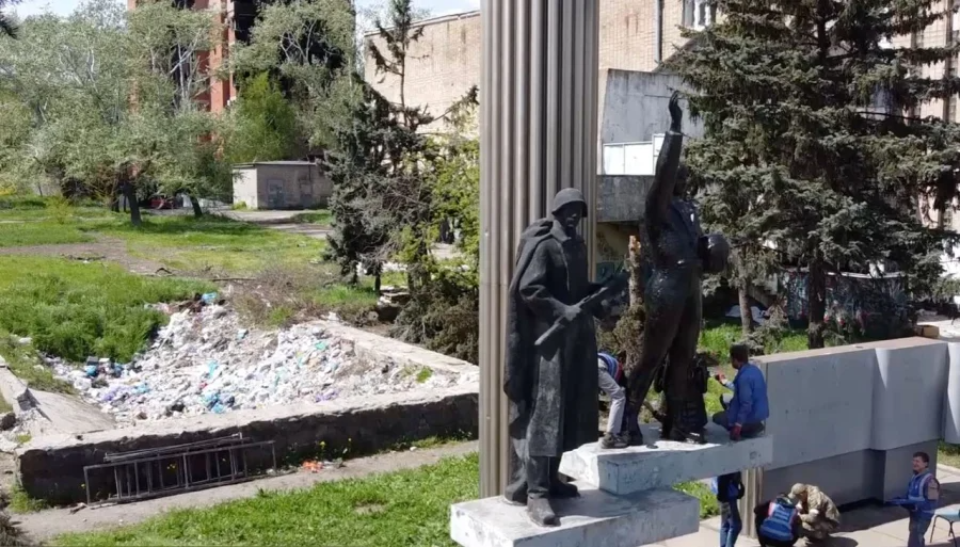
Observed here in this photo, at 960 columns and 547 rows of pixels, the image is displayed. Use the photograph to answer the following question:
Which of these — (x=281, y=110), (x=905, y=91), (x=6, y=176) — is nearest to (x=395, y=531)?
(x=905, y=91)

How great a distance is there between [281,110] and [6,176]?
61.2ft

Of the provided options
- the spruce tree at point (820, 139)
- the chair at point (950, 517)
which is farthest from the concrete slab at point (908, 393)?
the spruce tree at point (820, 139)

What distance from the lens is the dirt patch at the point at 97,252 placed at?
23766 millimetres

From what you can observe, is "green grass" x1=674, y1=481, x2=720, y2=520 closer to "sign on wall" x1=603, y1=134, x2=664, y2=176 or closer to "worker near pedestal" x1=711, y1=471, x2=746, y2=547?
"worker near pedestal" x1=711, y1=471, x2=746, y2=547

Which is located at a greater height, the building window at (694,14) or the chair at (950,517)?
the building window at (694,14)

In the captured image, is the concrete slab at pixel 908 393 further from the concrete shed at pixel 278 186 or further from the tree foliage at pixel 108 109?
the concrete shed at pixel 278 186

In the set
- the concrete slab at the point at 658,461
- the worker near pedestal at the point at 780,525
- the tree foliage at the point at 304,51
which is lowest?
the worker near pedestal at the point at 780,525

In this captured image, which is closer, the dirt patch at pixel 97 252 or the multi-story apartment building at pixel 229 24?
the dirt patch at pixel 97 252

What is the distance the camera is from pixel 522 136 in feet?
20.2

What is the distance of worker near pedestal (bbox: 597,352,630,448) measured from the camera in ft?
Answer: 19.7

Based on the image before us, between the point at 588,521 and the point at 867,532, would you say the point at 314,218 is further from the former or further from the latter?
the point at 588,521

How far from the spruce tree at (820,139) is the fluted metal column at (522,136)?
27.4ft

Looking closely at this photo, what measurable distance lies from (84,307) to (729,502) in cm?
1433

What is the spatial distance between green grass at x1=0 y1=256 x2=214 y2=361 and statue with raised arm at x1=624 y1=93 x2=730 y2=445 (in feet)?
45.0
